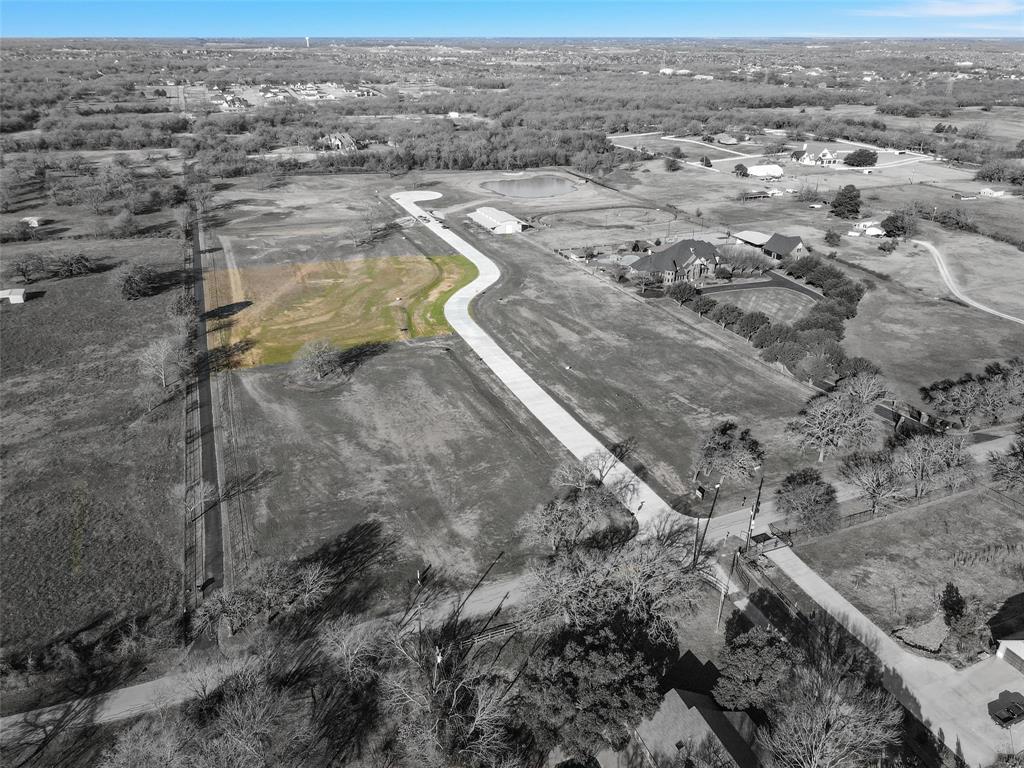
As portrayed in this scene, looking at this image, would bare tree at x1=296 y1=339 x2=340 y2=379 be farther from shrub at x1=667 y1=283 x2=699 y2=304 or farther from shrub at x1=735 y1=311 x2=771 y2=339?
shrub at x1=735 y1=311 x2=771 y2=339

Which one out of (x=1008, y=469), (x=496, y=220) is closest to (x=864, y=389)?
(x=1008, y=469)

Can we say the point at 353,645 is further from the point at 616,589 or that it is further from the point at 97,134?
the point at 97,134

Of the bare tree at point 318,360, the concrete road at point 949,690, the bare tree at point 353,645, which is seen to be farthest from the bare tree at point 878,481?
the bare tree at point 318,360

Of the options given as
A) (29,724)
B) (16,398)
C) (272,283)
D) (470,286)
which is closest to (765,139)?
(470,286)

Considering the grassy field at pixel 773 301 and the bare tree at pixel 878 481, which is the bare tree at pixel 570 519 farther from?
the grassy field at pixel 773 301

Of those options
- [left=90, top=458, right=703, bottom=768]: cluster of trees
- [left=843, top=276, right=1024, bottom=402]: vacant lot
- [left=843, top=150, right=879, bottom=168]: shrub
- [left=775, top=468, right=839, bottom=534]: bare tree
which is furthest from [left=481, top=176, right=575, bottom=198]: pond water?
[left=90, top=458, right=703, bottom=768]: cluster of trees
